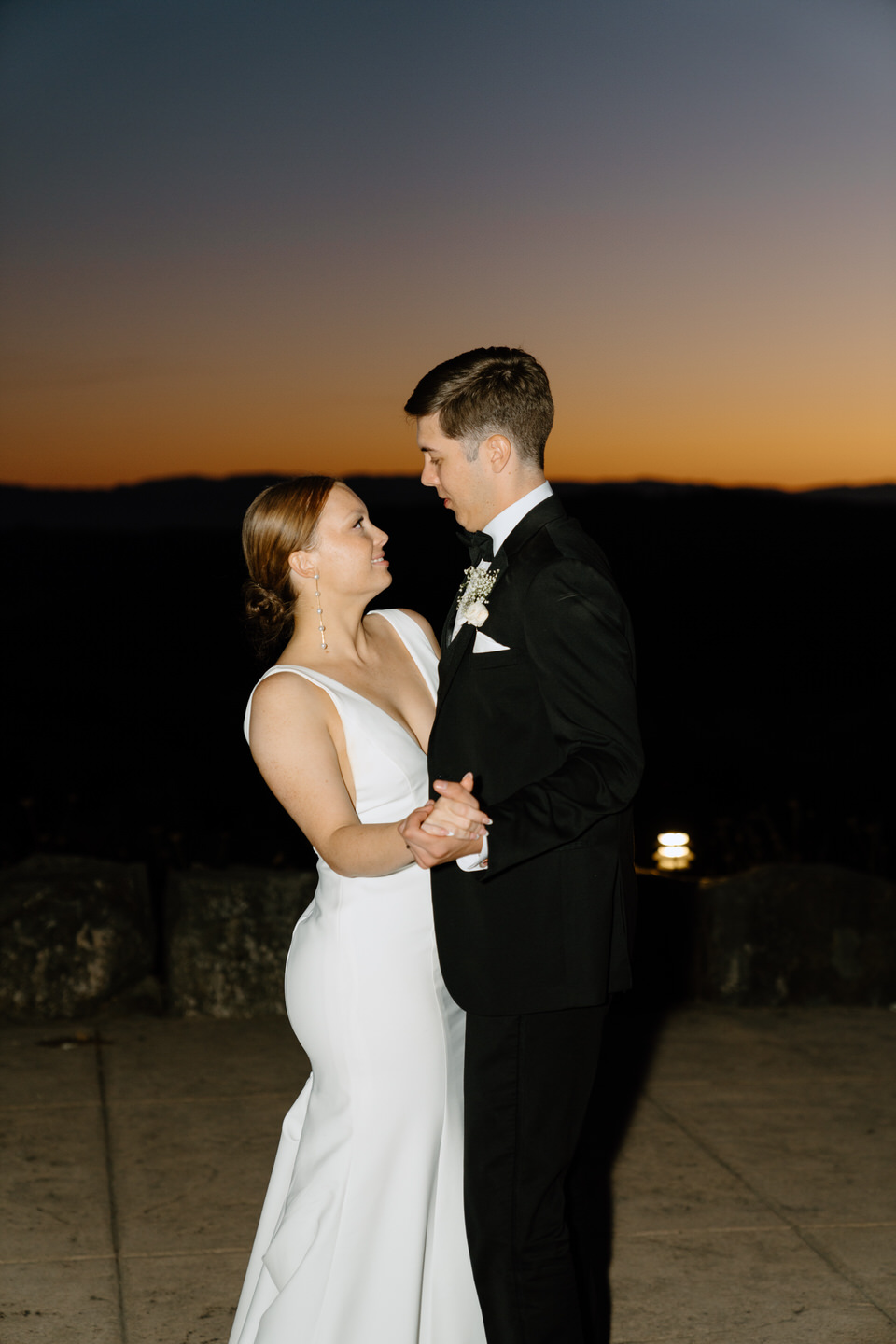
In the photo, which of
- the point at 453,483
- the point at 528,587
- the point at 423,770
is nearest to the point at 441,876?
the point at 423,770

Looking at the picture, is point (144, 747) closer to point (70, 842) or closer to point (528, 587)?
point (70, 842)

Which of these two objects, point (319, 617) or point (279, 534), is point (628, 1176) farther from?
point (279, 534)

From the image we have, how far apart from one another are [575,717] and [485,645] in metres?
0.24

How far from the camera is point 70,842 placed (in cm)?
816

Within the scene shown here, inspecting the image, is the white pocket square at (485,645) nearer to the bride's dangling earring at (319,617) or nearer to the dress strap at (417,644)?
the bride's dangling earring at (319,617)

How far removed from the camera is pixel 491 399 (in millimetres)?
2547

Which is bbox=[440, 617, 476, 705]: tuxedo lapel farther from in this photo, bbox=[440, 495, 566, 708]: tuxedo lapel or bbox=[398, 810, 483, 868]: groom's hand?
bbox=[398, 810, 483, 868]: groom's hand

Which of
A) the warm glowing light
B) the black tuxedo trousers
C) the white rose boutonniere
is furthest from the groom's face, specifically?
the warm glowing light

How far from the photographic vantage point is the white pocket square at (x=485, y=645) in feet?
8.09

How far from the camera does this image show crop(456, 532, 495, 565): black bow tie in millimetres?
2602

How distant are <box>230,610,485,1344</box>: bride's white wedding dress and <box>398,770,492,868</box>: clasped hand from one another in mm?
543

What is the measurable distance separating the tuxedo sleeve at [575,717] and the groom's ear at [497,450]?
0.28 metres

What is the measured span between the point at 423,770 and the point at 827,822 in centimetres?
1226

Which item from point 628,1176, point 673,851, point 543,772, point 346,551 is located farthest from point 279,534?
point 673,851
